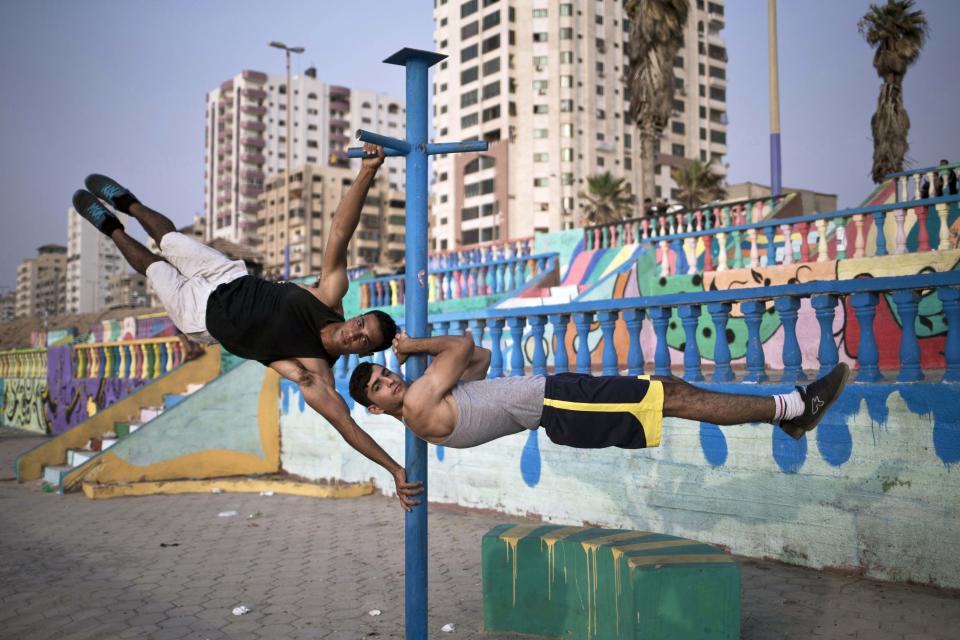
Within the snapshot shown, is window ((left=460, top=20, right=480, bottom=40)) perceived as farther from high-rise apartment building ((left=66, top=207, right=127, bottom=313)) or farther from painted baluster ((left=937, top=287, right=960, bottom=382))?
high-rise apartment building ((left=66, top=207, right=127, bottom=313))

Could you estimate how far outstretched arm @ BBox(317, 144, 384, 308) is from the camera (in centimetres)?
418

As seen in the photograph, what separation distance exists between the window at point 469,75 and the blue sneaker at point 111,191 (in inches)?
A: 3121

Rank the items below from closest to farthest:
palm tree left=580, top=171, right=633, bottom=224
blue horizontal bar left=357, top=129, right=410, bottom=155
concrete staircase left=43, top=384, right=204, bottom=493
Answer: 1. blue horizontal bar left=357, top=129, right=410, bottom=155
2. concrete staircase left=43, top=384, right=204, bottom=493
3. palm tree left=580, top=171, right=633, bottom=224

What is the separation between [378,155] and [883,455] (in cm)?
454

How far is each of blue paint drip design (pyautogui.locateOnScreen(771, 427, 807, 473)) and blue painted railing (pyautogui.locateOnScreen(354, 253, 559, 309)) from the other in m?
10.0

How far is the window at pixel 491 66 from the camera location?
78.8 metres

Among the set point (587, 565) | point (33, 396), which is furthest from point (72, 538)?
point (33, 396)

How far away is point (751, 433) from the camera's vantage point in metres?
6.65

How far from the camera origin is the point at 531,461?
8.52 meters

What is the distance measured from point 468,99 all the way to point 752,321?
7917 centimetres

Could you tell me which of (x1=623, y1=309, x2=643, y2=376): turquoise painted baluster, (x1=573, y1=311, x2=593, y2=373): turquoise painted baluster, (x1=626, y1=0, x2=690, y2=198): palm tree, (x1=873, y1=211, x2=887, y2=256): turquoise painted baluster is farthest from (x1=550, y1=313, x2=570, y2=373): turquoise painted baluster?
(x1=626, y1=0, x2=690, y2=198): palm tree

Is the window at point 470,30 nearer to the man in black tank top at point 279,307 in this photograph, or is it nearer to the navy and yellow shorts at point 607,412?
the man in black tank top at point 279,307

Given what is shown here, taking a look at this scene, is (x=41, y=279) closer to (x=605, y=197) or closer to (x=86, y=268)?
(x=86, y=268)

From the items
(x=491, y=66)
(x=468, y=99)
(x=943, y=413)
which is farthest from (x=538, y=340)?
(x=468, y=99)
